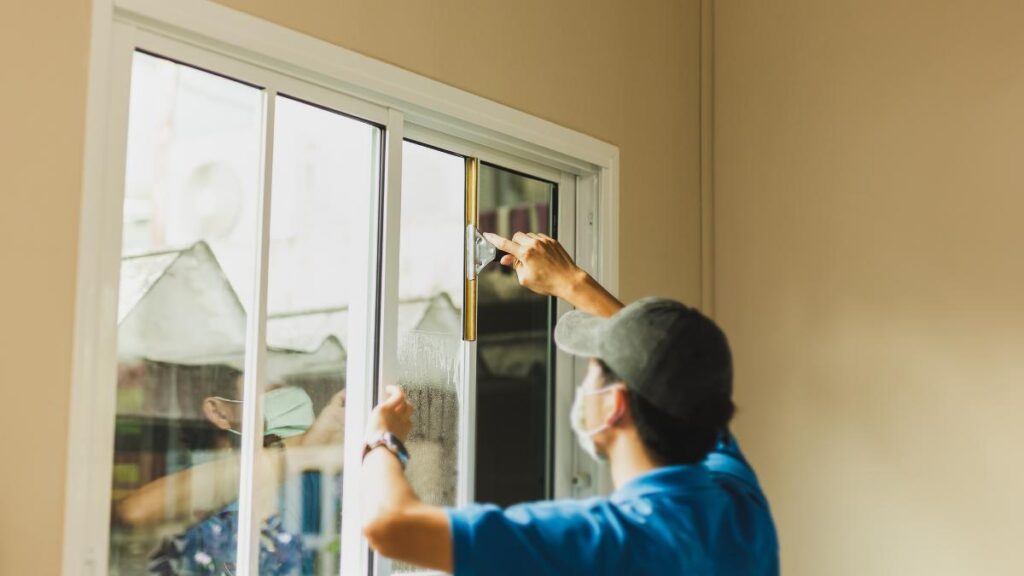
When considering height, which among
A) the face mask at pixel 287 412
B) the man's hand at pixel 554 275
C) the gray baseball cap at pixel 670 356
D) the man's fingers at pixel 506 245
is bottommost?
the face mask at pixel 287 412

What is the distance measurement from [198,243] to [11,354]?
421 mm

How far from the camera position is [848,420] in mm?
3012

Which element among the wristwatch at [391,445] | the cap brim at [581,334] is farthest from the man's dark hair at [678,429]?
the wristwatch at [391,445]

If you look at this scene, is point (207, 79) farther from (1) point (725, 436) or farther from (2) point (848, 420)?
(2) point (848, 420)

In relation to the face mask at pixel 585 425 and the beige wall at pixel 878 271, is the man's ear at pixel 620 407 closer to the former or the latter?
the face mask at pixel 585 425

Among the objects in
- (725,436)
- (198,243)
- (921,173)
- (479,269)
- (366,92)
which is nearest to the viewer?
(725,436)

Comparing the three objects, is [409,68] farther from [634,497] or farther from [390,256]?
[634,497]

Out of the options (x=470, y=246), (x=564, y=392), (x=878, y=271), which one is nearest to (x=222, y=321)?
(x=470, y=246)

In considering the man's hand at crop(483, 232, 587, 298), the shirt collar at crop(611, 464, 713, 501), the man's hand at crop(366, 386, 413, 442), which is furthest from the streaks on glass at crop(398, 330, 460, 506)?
the shirt collar at crop(611, 464, 713, 501)

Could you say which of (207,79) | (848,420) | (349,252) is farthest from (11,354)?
(848,420)

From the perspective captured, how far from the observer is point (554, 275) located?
7.20 ft

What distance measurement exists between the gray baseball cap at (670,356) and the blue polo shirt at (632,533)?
0.33ft

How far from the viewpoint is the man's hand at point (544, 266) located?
2170mm

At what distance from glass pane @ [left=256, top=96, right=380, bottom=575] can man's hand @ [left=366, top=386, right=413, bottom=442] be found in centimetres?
26
